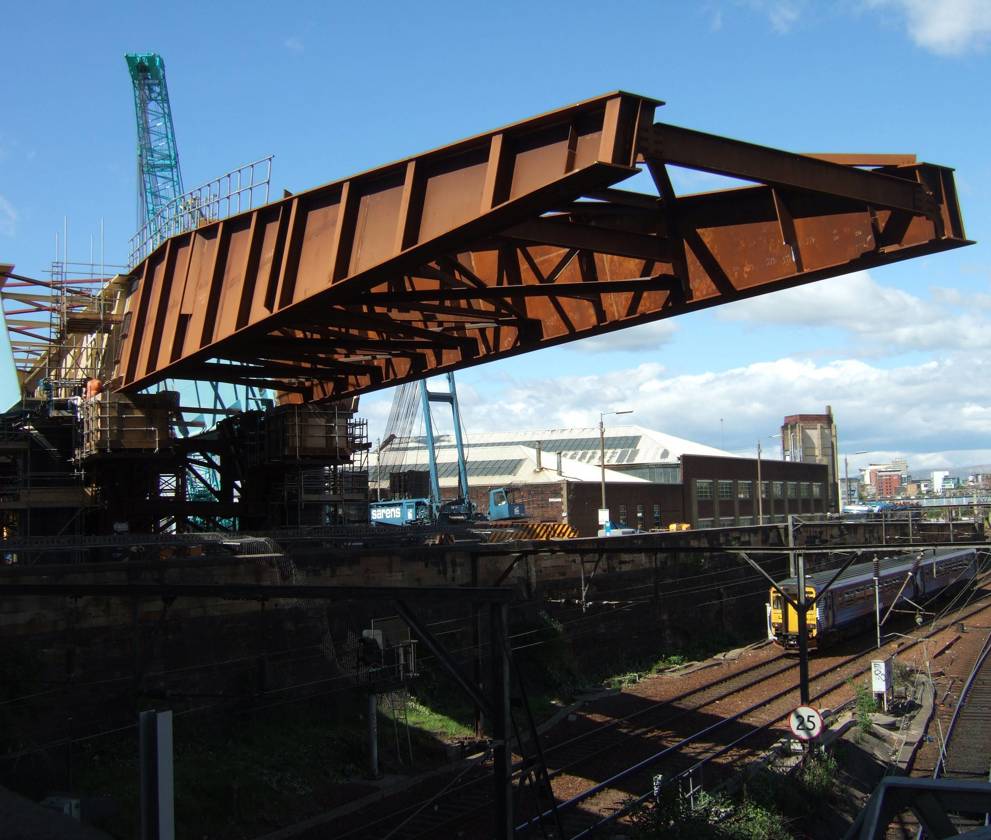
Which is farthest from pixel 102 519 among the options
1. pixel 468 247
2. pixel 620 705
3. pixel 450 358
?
pixel 468 247

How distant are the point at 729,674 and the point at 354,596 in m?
24.8

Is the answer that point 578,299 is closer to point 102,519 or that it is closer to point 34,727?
point 34,727

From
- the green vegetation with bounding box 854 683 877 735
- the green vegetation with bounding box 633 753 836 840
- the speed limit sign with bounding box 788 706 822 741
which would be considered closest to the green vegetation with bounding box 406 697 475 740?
the green vegetation with bounding box 633 753 836 840

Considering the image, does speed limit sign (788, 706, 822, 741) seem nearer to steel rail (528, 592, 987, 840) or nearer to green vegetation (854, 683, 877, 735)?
steel rail (528, 592, 987, 840)

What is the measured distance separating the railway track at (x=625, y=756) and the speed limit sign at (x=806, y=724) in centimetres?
202

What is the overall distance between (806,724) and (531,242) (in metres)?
11.9

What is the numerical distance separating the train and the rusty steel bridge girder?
1832cm

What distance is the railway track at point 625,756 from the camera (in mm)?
16047

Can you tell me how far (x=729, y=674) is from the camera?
101ft

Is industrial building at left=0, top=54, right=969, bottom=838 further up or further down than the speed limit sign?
further up

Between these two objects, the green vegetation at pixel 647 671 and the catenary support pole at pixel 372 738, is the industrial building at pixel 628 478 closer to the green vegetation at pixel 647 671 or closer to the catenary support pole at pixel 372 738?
the green vegetation at pixel 647 671

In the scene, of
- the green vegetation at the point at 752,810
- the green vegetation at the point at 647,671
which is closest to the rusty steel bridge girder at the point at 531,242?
the green vegetation at the point at 752,810

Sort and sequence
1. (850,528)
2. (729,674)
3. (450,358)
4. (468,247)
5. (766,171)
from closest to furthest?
(766,171) → (468,247) → (450,358) → (729,674) → (850,528)

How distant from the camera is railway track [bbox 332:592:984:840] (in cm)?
1605
